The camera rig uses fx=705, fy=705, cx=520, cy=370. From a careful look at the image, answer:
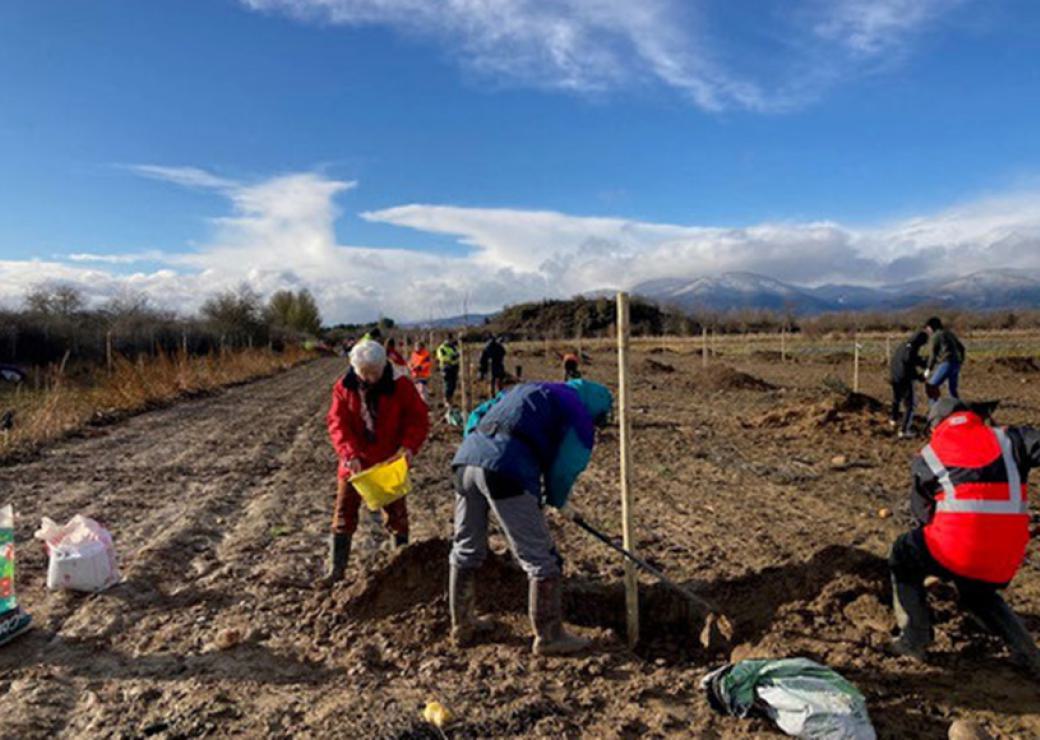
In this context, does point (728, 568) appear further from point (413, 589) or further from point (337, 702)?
point (337, 702)

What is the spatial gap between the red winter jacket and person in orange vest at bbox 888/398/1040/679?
9.86 ft

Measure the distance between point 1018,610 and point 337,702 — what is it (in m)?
3.93

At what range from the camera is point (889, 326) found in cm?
6000

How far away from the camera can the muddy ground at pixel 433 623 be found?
3.12 metres

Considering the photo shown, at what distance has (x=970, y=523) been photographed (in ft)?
11.0

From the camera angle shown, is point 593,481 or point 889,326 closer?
point 593,481

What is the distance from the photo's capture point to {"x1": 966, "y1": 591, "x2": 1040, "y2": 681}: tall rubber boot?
340 cm

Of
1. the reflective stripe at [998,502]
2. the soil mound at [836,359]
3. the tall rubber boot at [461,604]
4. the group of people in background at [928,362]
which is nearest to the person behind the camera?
the reflective stripe at [998,502]

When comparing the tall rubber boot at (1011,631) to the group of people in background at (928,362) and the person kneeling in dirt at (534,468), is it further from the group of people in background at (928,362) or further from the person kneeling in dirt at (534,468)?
the group of people in background at (928,362)

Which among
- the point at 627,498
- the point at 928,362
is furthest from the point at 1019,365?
the point at 627,498

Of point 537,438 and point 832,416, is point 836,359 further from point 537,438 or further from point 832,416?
point 537,438

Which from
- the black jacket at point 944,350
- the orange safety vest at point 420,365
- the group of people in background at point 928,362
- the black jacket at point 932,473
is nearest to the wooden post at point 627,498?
the black jacket at point 932,473

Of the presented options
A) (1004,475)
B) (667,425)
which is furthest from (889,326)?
(1004,475)

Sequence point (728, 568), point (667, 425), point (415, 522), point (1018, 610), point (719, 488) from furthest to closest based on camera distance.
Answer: point (667, 425)
point (719, 488)
point (415, 522)
point (728, 568)
point (1018, 610)
